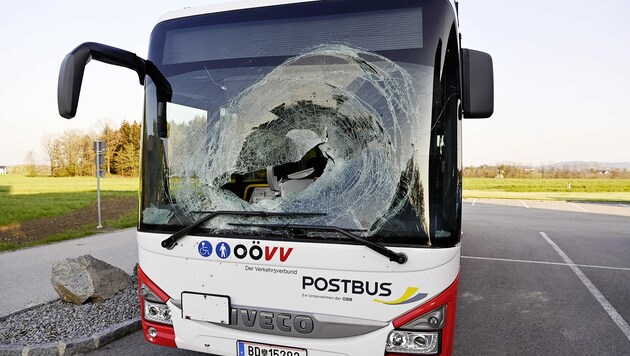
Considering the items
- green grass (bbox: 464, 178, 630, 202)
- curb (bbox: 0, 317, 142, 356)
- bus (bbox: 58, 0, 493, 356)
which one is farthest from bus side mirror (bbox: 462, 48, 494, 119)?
green grass (bbox: 464, 178, 630, 202)

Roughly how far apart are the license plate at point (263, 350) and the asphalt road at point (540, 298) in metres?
1.46

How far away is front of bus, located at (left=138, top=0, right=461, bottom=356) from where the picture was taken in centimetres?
244

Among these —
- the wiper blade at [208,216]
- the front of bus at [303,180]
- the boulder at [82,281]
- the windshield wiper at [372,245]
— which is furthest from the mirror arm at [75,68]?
the boulder at [82,281]

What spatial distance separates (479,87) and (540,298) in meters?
4.63

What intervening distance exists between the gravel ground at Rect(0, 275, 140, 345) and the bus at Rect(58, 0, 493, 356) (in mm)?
1906

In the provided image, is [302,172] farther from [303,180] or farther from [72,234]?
[72,234]

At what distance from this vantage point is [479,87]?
2.67 meters

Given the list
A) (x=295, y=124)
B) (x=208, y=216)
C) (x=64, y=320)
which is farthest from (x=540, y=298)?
(x=64, y=320)

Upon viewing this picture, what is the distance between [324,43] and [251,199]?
1.11m

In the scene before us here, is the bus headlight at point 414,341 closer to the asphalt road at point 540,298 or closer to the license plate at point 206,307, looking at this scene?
the license plate at point 206,307

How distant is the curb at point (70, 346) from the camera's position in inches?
151

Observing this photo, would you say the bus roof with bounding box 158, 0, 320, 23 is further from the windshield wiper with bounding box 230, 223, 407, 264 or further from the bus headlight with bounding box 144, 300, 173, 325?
the bus headlight with bounding box 144, 300, 173, 325

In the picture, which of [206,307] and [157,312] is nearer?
[206,307]

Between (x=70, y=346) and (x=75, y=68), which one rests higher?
(x=75, y=68)
